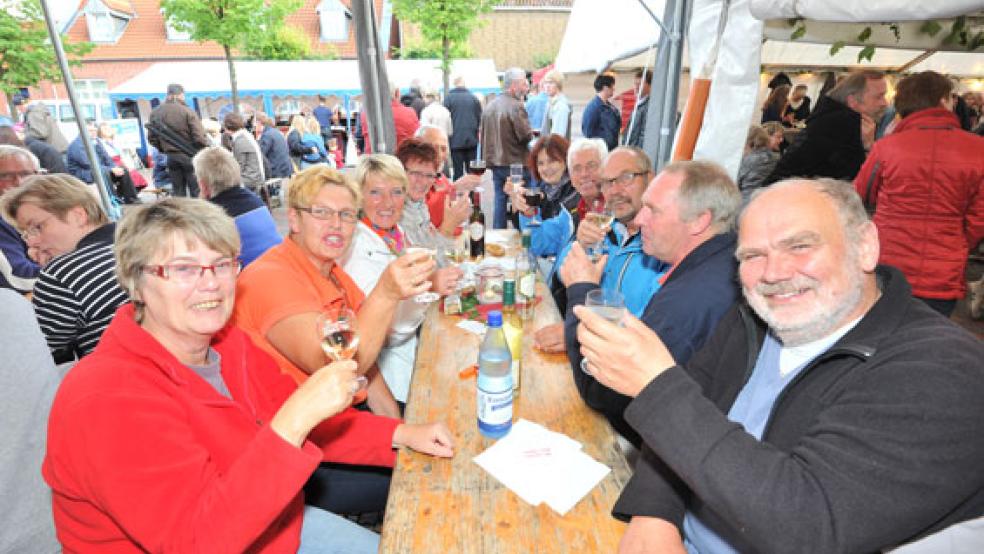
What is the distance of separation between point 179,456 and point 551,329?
1.52 meters

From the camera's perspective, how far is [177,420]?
48.6 inches

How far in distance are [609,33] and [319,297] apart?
3.95 m

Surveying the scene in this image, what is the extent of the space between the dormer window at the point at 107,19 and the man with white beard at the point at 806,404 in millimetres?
34786

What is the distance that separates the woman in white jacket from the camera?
2.68 m

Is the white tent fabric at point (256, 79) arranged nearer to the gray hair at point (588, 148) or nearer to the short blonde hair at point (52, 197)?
the gray hair at point (588, 148)

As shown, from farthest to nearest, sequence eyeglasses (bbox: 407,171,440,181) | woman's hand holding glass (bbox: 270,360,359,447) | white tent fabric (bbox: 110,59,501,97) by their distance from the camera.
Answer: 1. white tent fabric (bbox: 110,59,501,97)
2. eyeglasses (bbox: 407,171,440,181)
3. woman's hand holding glass (bbox: 270,360,359,447)

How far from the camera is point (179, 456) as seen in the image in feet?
3.85

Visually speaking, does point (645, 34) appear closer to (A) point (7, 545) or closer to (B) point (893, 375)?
(B) point (893, 375)

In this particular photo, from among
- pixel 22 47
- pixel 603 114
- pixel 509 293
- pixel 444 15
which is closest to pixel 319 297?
pixel 509 293

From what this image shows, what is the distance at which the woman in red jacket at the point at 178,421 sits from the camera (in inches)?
44.5

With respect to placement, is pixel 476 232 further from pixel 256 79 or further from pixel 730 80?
pixel 256 79

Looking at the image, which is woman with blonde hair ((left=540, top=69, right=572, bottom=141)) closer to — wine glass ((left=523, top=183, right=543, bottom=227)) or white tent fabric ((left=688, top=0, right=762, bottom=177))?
wine glass ((left=523, top=183, right=543, bottom=227))

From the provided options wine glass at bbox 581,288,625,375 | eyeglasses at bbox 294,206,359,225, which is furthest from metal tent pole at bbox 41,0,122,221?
wine glass at bbox 581,288,625,375

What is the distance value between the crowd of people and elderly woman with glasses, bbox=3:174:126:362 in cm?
1
